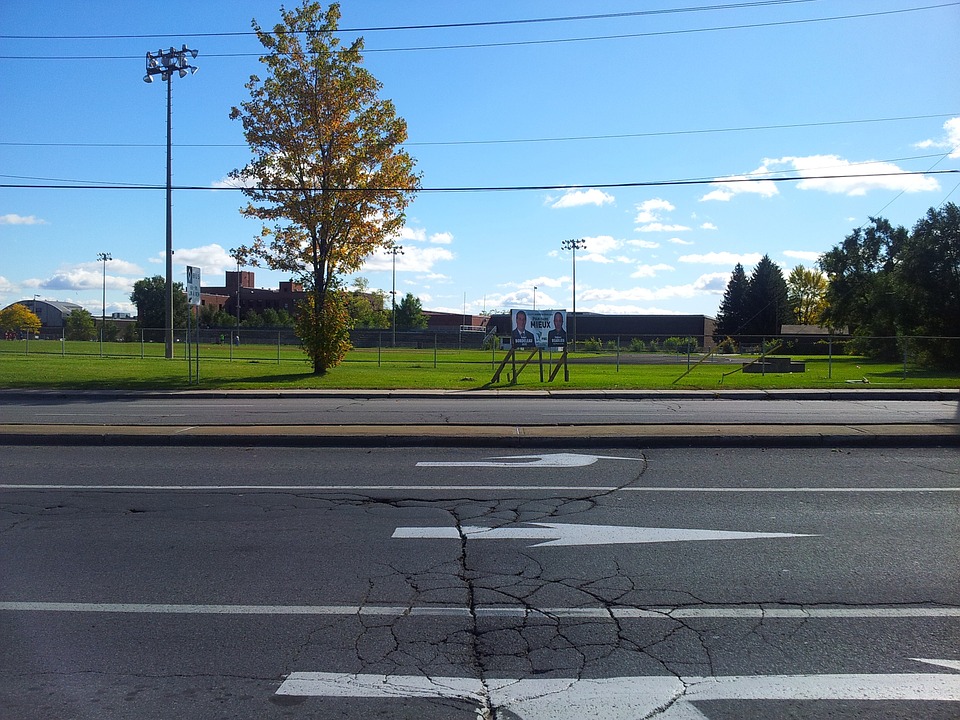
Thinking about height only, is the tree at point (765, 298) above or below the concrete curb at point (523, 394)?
above

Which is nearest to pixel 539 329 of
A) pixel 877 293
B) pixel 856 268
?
pixel 877 293

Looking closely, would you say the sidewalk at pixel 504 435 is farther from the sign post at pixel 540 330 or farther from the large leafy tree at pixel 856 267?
the large leafy tree at pixel 856 267

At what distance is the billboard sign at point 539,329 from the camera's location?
27812 millimetres

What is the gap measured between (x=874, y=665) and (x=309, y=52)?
27650mm

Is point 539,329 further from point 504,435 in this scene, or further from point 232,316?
point 232,316

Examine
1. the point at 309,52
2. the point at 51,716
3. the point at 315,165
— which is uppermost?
the point at 309,52

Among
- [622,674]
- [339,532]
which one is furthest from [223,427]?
[622,674]

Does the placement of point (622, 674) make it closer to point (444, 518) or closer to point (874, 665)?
point (874, 665)

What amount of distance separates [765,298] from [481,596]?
9860 centimetres

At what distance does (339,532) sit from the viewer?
7180mm

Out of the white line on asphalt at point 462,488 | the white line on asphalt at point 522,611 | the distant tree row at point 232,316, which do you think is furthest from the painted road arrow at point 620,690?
the distant tree row at point 232,316

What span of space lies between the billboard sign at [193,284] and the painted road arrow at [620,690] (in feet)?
62.5

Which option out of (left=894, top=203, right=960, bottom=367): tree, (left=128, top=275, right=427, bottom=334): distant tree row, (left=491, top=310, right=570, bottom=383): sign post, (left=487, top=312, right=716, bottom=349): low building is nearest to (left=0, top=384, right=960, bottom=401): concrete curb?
(left=491, top=310, right=570, bottom=383): sign post

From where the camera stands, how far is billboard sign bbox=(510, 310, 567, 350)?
91.2ft
